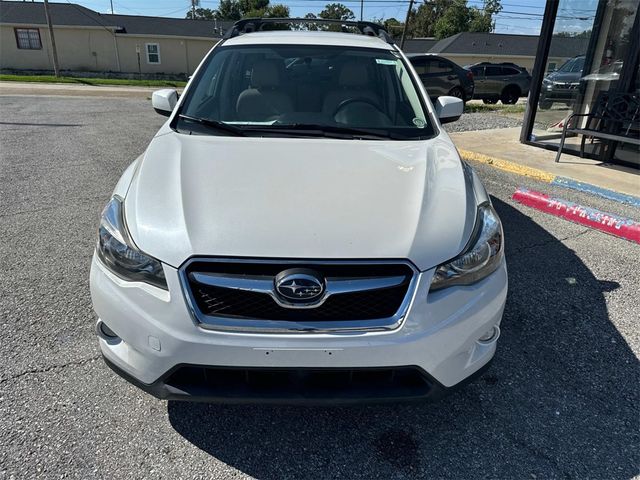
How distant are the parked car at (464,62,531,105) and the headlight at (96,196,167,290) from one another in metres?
20.2

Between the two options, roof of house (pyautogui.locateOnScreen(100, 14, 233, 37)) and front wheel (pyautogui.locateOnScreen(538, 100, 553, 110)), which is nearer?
front wheel (pyautogui.locateOnScreen(538, 100, 553, 110))

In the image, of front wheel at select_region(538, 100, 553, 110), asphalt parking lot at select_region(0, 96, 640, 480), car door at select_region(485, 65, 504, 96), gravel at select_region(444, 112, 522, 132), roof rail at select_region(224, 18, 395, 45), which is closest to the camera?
asphalt parking lot at select_region(0, 96, 640, 480)

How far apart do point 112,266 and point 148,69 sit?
1493 inches

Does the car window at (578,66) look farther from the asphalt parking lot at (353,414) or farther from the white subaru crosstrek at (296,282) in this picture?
the white subaru crosstrek at (296,282)

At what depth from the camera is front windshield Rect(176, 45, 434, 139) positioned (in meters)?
2.97

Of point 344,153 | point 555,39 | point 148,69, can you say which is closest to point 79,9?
point 148,69

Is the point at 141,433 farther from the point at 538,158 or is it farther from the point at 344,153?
the point at 538,158

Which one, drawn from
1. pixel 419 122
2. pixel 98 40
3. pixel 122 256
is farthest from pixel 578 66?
pixel 98 40

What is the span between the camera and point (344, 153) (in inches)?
104

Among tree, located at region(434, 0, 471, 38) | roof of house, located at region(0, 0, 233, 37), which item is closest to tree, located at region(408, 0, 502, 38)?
tree, located at region(434, 0, 471, 38)

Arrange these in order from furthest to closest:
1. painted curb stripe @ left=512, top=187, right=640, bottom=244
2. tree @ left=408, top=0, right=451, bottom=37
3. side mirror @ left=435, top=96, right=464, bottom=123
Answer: tree @ left=408, top=0, right=451, bottom=37 < painted curb stripe @ left=512, top=187, right=640, bottom=244 < side mirror @ left=435, top=96, right=464, bottom=123

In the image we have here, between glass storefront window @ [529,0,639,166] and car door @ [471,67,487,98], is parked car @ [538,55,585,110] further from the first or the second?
car door @ [471,67,487,98]

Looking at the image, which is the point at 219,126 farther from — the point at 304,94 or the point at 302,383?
the point at 302,383

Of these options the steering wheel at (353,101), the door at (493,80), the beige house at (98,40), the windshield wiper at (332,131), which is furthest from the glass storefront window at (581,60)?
the beige house at (98,40)
